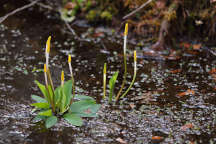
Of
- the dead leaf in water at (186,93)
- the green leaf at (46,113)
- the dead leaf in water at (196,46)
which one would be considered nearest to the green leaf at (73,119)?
the green leaf at (46,113)

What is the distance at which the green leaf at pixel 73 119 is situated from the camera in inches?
81.0

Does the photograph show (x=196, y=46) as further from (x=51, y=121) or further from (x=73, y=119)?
(x=51, y=121)

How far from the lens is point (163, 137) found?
1961 millimetres

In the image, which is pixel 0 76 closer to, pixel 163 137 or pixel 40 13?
pixel 163 137

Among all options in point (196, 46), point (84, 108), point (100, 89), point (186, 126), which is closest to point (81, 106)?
point (84, 108)

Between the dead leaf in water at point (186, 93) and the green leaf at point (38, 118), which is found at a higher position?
the dead leaf in water at point (186, 93)

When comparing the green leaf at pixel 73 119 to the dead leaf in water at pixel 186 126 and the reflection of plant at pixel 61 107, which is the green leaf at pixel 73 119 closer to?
the reflection of plant at pixel 61 107

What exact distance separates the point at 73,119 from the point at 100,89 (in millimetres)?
636

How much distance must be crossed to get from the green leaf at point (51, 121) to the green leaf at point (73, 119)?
0.08m

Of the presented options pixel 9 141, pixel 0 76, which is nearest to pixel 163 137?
pixel 9 141

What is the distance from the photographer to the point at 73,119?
209 centimetres

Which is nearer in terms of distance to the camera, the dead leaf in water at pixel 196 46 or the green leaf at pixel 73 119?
the green leaf at pixel 73 119

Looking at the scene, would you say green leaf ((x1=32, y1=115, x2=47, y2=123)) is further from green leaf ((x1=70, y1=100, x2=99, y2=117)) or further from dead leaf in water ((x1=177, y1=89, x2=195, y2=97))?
dead leaf in water ((x1=177, y1=89, x2=195, y2=97))

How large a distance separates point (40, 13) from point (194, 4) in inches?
89.4
